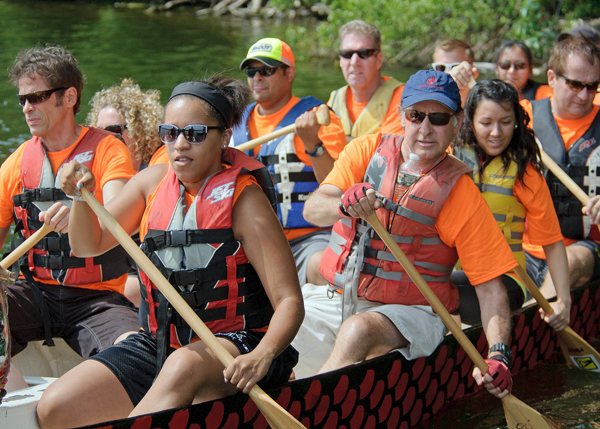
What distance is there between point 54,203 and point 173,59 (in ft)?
42.6

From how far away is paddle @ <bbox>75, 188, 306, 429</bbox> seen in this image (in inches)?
84.9

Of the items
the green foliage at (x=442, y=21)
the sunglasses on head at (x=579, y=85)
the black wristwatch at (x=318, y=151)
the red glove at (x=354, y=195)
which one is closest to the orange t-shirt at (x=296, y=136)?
the black wristwatch at (x=318, y=151)

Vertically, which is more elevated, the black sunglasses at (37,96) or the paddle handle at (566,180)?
the black sunglasses at (37,96)

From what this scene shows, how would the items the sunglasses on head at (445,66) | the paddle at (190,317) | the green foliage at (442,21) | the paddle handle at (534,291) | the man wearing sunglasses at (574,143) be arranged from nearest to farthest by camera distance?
the paddle at (190,317), the paddle handle at (534,291), the man wearing sunglasses at (574,143), the sunglasses on head at (445,66), the green foliage at (442,21)

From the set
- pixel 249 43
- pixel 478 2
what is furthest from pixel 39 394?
pixel 249 43

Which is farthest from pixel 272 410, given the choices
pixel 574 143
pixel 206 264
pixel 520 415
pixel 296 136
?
pixel 574 143

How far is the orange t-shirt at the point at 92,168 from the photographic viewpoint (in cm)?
315

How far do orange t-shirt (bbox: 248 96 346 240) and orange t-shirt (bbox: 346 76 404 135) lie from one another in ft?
1.83

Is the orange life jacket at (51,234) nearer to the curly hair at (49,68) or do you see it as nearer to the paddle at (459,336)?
the curly hair at (49,68)

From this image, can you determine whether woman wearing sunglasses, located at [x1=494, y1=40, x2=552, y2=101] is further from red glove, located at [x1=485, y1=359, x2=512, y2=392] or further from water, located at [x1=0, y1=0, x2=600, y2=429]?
red glove, located at [x1=485, y1=359, x2=512, y2=392]

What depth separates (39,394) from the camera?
2480 millimetres

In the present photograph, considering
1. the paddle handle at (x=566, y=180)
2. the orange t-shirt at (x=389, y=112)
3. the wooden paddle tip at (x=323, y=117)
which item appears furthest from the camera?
the orange t-shirt at (x=389, y=112)

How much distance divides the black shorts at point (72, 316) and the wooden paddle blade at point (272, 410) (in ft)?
3.06

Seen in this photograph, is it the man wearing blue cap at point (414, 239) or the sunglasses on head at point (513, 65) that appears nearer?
the man wearing blue cap at point (414, 239)
